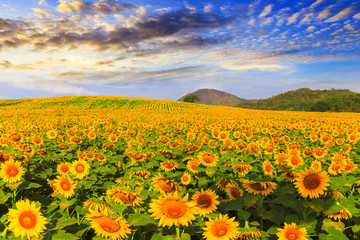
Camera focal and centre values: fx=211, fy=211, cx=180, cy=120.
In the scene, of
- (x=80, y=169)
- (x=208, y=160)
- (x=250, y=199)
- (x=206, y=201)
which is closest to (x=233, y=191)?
(x=250, y=199)

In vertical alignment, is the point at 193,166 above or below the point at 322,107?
below

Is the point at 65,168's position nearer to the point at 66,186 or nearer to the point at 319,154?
the point at 66,186

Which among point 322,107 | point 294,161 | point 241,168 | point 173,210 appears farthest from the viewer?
point 322,107

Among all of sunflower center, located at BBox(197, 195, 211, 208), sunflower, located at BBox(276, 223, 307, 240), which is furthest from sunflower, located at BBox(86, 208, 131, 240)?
sunflower, located at BBox(276, 223, 307, 240)

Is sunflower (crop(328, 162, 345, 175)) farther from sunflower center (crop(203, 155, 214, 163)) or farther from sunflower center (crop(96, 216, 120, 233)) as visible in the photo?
sunflower center (crop(96, 216, 120, 233))

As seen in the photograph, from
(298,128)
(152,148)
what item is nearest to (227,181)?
(152,148)

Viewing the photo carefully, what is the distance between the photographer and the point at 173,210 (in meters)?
1.94

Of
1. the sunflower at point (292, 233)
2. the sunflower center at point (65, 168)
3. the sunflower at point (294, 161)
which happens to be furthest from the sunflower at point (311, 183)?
the sunflower center at point (65, 168)

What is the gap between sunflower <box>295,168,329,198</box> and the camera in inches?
93.8

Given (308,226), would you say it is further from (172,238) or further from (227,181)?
(172,238)

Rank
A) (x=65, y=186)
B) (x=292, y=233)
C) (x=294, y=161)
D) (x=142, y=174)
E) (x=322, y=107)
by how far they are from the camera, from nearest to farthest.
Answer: (x=292, y=233) < (x=65, y=186) < (x=142, y=174) < (x=294, y=161) < (x=322, y=107)

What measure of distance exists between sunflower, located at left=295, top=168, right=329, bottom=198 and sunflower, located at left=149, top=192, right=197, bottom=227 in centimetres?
139

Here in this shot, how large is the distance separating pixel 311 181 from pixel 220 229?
1234 mm

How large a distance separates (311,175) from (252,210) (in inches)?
35.1
